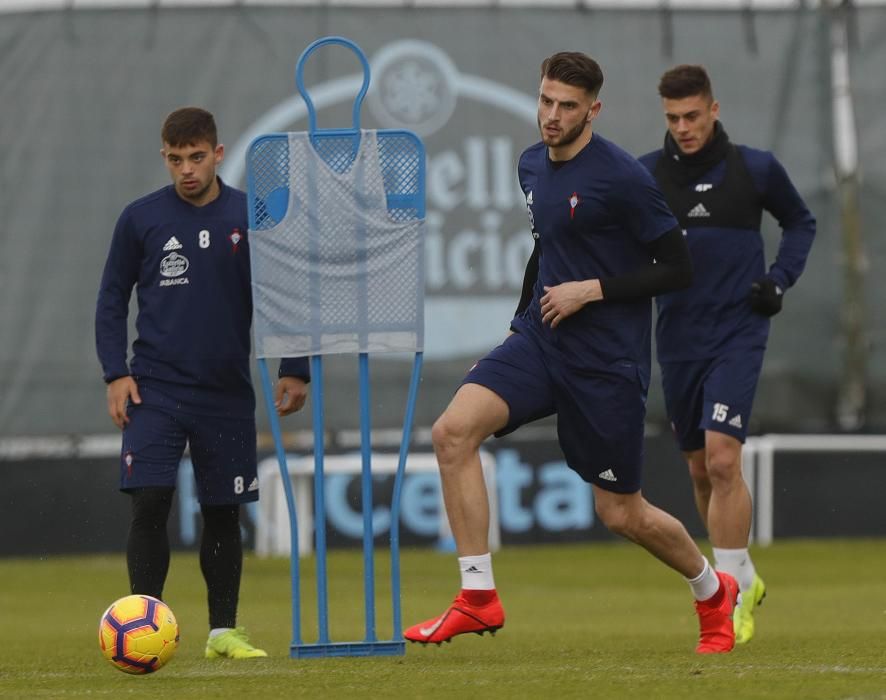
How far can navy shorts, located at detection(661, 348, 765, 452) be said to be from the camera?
341 inches

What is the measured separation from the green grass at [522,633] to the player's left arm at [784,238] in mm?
1507

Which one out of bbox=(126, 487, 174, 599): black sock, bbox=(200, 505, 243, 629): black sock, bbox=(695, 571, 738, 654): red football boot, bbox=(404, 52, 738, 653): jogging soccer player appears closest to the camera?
bbox=(404, 52, 738, 653): jogging soccer player

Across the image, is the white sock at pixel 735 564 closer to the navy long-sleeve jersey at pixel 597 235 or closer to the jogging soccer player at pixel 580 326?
the jogging soccer player at pixel 580 326

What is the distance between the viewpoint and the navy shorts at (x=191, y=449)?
780 centimetres

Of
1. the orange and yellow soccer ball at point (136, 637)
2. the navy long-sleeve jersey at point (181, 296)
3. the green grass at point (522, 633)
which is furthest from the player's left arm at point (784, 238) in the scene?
the orange and yellow soccer ball at point (136, 637)

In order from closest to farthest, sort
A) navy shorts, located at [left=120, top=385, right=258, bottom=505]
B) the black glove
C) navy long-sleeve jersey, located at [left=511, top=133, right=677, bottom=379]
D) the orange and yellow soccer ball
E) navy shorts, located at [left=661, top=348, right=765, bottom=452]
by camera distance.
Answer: the orange and yellow soccer ball, navy long-sleeve jersey, located at [left=511, top=133, right=677, bottom=379], navy shorts, located at [left=120, top=385, right=258, bottom=505], navy shorts, located at [left=661, top=348, right=765, bottom=452], the black glove

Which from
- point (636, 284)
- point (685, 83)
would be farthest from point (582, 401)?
point (685, 83)

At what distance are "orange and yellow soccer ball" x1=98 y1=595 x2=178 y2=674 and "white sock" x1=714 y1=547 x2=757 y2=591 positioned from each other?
2.90 meters

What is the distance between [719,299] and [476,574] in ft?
8.12

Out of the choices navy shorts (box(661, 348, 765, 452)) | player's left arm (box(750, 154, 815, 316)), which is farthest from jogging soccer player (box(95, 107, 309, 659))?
player's left arm (box(750, 154, 815, 316))

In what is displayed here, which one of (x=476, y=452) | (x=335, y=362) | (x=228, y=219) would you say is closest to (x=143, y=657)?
(x=476, y=452)

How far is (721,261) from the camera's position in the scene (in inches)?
349

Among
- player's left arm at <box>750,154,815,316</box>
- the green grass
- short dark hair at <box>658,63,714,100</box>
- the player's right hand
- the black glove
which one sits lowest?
the green grass

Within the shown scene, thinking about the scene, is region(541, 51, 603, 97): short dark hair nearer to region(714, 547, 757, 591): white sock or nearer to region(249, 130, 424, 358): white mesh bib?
region(249, 130, 424, 358): white mesh bib
